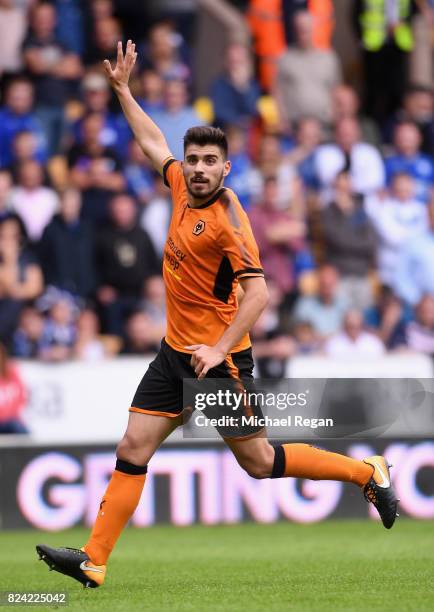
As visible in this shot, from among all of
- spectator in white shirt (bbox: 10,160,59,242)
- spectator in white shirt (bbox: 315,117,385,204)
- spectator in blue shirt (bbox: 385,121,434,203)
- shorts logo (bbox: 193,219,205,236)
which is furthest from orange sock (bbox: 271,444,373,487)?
spectator in blue shirt (bbox: 385,121,434,203)

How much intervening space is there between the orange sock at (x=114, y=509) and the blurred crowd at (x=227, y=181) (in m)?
5.38

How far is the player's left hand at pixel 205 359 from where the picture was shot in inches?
268

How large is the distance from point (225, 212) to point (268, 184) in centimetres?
722

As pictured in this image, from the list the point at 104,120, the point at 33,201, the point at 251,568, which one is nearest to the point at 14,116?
the point at 104,120

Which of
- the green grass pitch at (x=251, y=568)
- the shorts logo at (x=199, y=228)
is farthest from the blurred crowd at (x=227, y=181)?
the shorts logo at (x=199, y=228)

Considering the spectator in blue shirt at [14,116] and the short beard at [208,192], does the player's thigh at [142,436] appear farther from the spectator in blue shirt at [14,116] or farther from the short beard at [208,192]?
the spectator in blue shirt at [14,116]

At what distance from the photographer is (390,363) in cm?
1299

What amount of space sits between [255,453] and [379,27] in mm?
10707

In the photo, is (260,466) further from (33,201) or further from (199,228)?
(33,201)

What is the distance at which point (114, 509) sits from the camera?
23.4 feet

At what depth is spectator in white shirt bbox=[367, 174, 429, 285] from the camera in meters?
14.6

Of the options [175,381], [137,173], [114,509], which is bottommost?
[114,509]

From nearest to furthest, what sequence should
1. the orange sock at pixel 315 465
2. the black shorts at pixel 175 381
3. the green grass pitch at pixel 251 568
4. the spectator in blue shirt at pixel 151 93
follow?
the green grass pitch at pixel 251 568
the black shorts at pixel 175 381
the orange sock at pixel 315 465
the spectator in blue shirt at pixel 151 93

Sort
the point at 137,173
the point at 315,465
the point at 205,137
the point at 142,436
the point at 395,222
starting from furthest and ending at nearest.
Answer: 1. the point at 395,222
2. the point at 137,173
3. the point at 315,465
4. the point at 142,436
5. the point at 205,137
